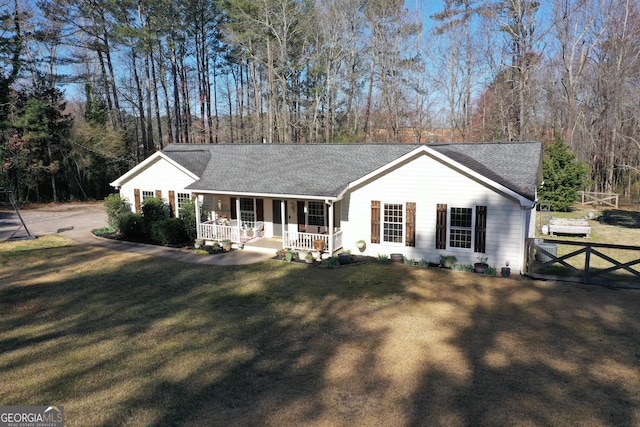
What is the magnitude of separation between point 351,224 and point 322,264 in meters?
2.26

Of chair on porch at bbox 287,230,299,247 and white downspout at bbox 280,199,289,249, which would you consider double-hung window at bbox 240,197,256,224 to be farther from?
chair on porch at bbox 287,230,299,247

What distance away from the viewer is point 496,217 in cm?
1459

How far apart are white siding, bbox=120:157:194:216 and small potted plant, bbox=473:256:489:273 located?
45.4 ft

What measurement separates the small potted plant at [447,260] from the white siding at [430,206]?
0.14m

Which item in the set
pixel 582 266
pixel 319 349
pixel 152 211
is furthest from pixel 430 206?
pixel 152 211

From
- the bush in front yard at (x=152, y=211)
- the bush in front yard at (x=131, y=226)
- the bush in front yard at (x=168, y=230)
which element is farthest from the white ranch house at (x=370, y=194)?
the bush in front yard at (x=131, y=226)

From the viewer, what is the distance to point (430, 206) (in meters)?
15.6

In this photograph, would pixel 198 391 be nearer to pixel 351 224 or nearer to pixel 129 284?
pixel 129 284

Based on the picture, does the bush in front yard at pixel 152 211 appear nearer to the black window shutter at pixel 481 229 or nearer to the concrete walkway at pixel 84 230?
the concrete walkway at pixel 84 230

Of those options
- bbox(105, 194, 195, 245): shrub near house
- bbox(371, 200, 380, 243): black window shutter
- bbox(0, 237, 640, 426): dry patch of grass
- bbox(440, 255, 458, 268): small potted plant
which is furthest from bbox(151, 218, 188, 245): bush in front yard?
bbox(440, 255, 458, 268): small potted plant

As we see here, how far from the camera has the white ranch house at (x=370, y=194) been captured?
14.8m

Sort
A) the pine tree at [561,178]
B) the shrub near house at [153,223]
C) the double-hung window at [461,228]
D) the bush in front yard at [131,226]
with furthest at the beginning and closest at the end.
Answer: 1. the pine tree at [561,178]
2. the bush in front yard at [131,226]
3. the shrub near house at [153,223]
4. the double-hung window at [461,228]

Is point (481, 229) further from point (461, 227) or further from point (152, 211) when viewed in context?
point (152, 211)

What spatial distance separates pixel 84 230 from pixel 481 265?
21.0 metres
